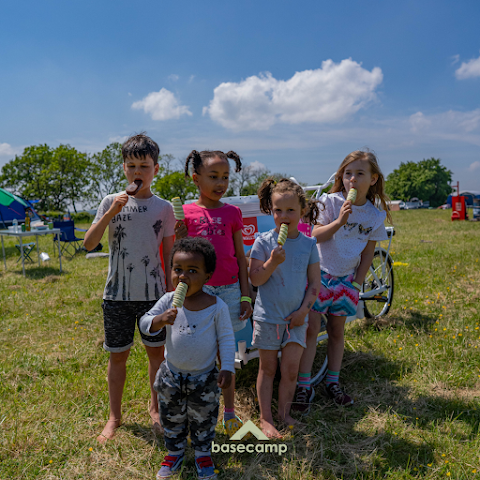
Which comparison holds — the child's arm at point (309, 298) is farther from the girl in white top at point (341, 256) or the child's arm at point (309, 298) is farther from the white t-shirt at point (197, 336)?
the white t-shirt at point (197, 336)

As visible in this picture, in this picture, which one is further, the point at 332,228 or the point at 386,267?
the point at 386,267

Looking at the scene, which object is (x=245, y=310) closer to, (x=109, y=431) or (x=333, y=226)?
(x=333, y=226)

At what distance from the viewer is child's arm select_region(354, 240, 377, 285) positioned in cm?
309

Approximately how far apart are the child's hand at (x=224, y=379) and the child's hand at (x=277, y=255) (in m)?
0.75

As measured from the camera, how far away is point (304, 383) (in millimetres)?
2982

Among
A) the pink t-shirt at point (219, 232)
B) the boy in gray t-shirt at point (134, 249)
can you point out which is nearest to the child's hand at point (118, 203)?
the boy in gray t-shirt at point (134, 249)

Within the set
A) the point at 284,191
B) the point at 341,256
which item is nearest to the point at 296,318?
the point at 341,256

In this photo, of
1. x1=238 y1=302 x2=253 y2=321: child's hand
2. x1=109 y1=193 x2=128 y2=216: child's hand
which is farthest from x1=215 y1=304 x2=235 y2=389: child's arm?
x1=109 y1=193 x2=128 y2=216: child's hand

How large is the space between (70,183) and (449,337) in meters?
47.0

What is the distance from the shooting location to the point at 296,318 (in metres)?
2.56

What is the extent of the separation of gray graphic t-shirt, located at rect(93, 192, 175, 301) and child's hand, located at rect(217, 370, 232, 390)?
79cm

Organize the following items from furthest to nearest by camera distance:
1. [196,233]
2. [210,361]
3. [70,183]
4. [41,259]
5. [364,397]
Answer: [70,183]
[41,259]
[364,397]
[196,233]
[210,361]

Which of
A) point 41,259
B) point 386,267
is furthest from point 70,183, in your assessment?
point 386,267

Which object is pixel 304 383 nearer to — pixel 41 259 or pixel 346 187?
pixel 346 187
